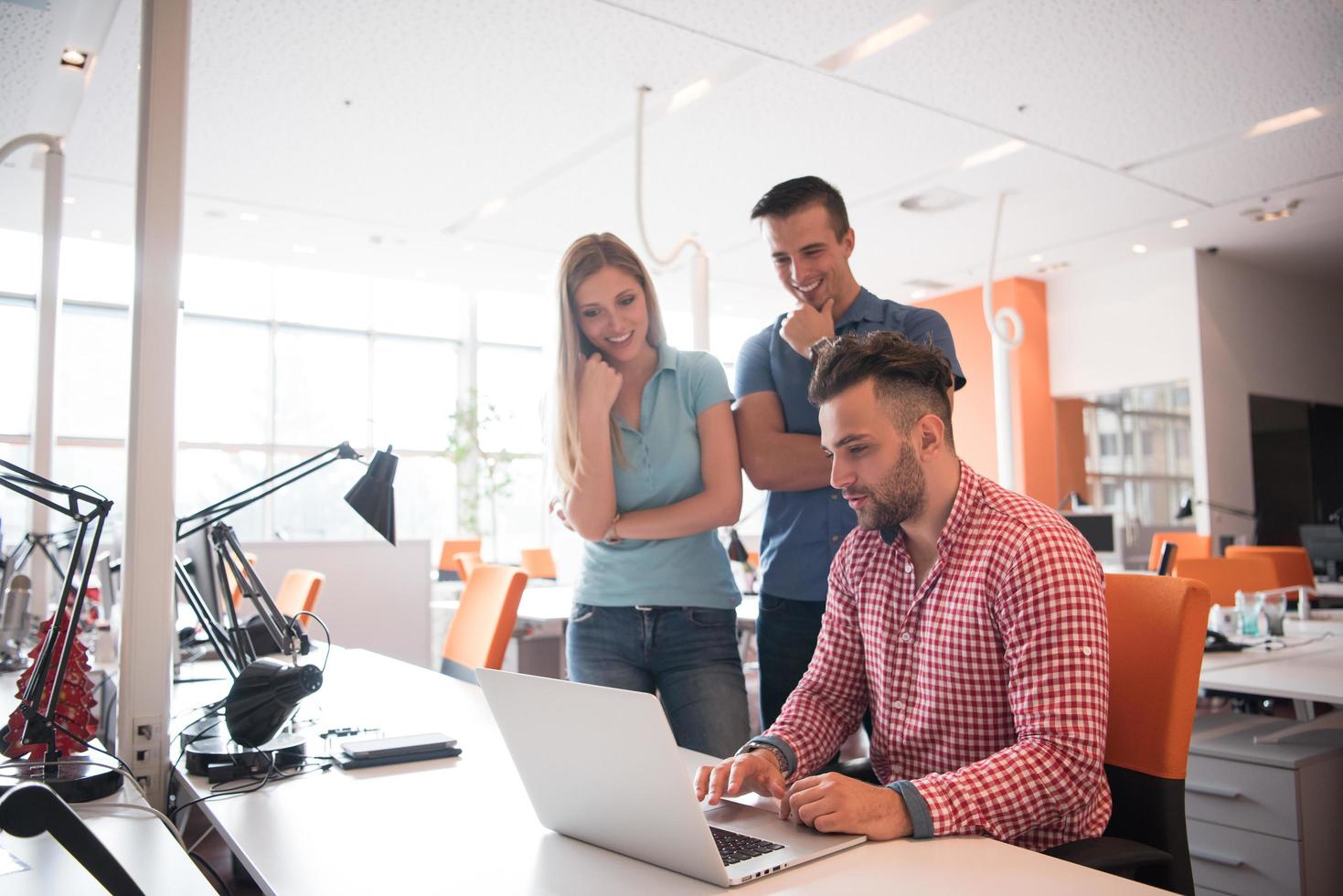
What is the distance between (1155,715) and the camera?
1.34 metres

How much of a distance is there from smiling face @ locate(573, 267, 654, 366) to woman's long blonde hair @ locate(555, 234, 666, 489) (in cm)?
1

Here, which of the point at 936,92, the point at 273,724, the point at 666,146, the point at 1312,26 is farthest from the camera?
the point at 666,146

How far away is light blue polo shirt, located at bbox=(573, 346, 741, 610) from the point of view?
1.86 meters

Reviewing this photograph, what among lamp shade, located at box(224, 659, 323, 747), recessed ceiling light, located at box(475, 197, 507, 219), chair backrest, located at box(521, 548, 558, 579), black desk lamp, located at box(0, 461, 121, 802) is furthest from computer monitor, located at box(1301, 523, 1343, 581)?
black desk lamp, located at box(0, 461, 121, 802)

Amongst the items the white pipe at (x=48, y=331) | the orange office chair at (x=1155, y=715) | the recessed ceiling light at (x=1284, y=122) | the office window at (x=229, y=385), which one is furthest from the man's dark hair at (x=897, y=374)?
the office window at (x=229, y=385)

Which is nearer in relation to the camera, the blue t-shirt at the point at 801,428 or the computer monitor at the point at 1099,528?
the blue t-shirt at the point at 801,428

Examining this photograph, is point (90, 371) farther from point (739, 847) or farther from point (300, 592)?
point (739, 847)

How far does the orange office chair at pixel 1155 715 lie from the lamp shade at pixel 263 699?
1168 mm

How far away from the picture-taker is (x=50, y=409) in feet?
11.9

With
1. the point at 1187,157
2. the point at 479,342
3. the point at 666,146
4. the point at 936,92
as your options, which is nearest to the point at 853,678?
A: the point at 936,92

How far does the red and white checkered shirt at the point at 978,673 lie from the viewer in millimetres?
1147

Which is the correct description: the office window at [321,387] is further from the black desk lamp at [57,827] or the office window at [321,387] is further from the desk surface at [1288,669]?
the black desk lamp at [57,827]

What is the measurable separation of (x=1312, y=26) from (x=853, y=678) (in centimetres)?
462

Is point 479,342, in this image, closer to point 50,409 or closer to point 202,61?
point 202,61
